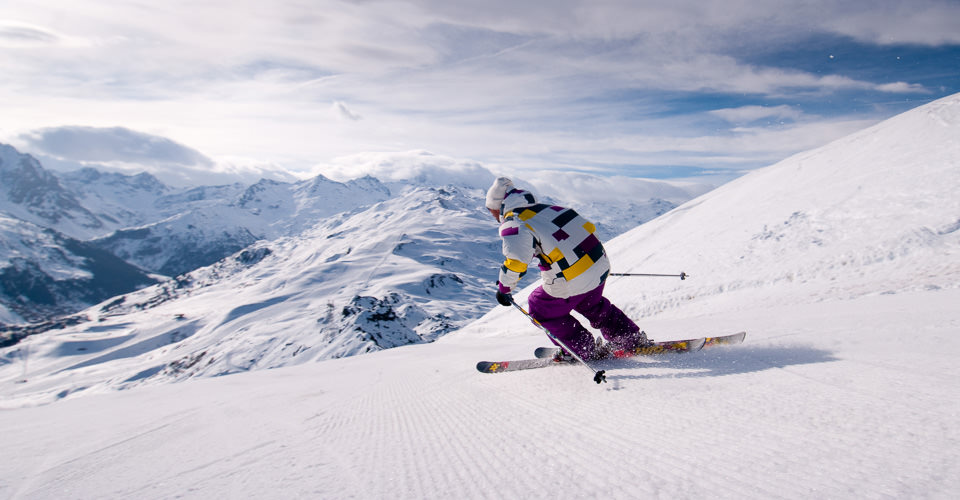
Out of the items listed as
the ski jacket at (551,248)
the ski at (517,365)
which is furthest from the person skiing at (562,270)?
the ski at (517,365)

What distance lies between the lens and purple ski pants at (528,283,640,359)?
528cm

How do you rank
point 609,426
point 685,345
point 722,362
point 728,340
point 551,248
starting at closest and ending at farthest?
point 609,426, point 722,362, point 728,340, point 685,345, point 551,248

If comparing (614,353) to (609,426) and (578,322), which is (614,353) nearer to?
(578,322)

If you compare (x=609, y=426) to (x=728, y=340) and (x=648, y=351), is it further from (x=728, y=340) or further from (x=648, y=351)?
(x=728, y=340)

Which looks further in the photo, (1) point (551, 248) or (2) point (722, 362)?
(1) point (551, 248)

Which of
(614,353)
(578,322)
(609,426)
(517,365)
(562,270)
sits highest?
(562,270)

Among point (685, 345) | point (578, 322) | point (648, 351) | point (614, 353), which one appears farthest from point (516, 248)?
point (685, 345)

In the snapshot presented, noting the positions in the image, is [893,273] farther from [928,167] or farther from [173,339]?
[173,339]

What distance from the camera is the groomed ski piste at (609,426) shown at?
196 cm

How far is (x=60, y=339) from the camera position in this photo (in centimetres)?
17150

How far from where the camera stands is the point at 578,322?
214 inches

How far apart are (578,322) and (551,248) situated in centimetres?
106

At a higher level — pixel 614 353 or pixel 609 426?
pixel 609 426

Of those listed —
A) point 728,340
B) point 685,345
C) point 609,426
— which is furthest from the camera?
point 685,345
